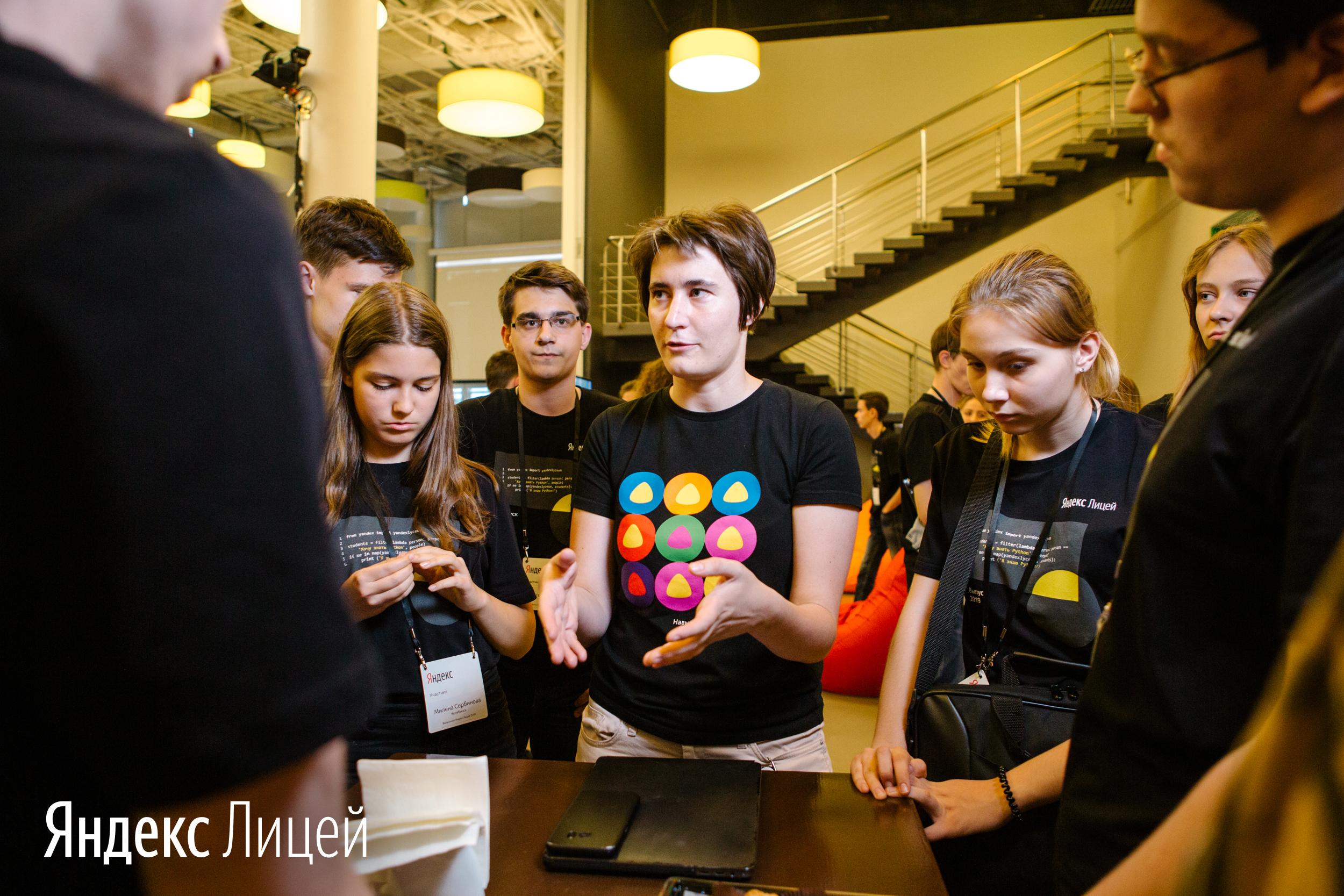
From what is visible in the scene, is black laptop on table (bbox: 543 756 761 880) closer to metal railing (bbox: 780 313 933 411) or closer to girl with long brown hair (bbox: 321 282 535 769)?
girl with long brown hair (bbox: 321 282 535 769)

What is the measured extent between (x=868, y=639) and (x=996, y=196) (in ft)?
17.2

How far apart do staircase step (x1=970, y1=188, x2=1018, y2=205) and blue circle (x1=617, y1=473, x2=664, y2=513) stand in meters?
7.26

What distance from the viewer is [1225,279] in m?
1.96

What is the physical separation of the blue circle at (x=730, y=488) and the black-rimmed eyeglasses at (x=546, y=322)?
3.96 ft

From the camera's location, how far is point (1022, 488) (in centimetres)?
151

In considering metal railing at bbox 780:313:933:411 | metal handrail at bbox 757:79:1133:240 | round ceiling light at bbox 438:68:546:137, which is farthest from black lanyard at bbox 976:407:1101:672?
metal railing at bbox 780:313:933:411

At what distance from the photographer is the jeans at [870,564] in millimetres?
5508

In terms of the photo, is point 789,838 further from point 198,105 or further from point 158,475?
point 198,105

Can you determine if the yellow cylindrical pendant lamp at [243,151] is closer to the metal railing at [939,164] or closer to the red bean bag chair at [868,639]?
the metal railing at [939,164]

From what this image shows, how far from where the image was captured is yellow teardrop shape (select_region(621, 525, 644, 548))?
5.09 ft

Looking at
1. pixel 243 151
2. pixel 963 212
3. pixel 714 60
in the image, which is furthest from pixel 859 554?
pixel 243 151

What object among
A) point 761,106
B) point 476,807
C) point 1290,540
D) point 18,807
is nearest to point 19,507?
point 18,807

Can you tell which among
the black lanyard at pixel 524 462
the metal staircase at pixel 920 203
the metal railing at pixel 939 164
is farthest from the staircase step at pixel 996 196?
the black lanyard at pixel 524 462

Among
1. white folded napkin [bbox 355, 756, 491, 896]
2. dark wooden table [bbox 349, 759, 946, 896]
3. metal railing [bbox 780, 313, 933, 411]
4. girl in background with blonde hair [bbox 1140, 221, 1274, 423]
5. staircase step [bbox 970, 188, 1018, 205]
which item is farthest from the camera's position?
metal railing [bbox 780, 313, 933, 411]
